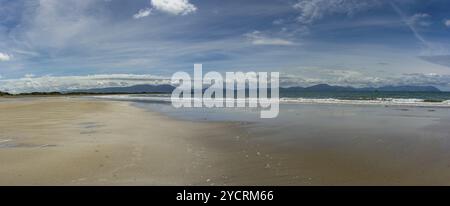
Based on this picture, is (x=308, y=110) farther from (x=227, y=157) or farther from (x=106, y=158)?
(x=106, y=158)

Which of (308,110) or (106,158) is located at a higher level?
(308,110)

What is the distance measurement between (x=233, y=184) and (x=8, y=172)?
4.10 metres

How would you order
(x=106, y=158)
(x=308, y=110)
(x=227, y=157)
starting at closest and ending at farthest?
(x=106, y=158), (x=227, y=157), (x=308, y=110)

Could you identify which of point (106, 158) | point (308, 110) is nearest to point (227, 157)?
point (106, 158)

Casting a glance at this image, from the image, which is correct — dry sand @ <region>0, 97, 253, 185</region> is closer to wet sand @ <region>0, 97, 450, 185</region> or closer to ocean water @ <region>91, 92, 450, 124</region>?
wet sand @ <region>0, 97, 450, 185</region>

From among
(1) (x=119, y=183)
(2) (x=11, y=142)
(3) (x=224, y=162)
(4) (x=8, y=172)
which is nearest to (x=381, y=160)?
(3) (x=224, y=162)

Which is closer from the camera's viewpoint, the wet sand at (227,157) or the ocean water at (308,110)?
the wet sand at (227,157)

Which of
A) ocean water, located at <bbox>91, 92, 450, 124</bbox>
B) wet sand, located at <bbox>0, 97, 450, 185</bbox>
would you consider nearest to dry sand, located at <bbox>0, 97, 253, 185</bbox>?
wet sand, located at <bbox>0, 97, 450, 185</bbox>

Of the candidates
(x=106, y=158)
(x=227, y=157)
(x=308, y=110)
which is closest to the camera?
(x=106, y=158)

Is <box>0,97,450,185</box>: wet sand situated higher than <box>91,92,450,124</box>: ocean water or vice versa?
<box>91,92,450,124</box>: ocean water

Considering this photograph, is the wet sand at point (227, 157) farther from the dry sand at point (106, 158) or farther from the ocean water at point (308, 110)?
the ocean water at point (308, 110)

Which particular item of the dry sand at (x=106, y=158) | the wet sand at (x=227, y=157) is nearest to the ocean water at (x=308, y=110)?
the wet sand at (x=227, y=157)

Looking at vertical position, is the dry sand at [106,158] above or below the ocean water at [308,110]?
below
